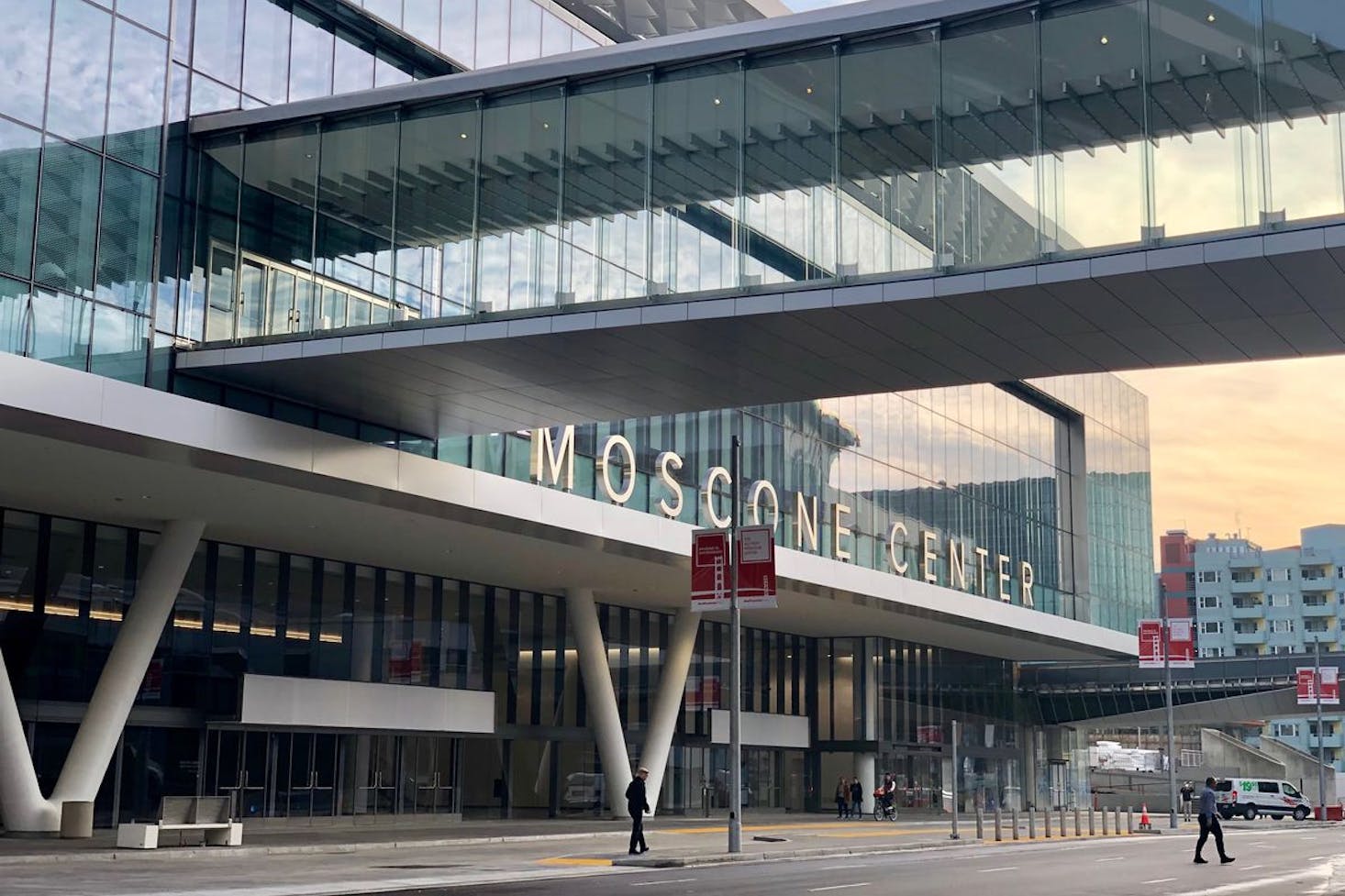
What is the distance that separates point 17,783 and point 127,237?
11198 millimetres

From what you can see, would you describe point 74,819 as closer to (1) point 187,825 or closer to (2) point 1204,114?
(1) point 187,825

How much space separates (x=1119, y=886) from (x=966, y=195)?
11.0 meters

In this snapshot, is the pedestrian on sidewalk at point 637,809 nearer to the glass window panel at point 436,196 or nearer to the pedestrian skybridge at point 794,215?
the pedestrian skybridge at point 794,215

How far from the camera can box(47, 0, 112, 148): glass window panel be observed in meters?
29.0

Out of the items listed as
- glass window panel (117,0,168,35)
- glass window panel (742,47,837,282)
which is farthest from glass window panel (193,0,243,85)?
glass window panel (742,47,837,282)

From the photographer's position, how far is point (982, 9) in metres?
25.0

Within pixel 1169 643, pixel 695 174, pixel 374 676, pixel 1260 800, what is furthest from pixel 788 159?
pixel 1260 800

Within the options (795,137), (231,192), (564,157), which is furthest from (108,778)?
(795,137)

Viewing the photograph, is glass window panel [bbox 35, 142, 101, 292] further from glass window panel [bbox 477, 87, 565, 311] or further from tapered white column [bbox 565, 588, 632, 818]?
tapered white column [bbox 565, 588, 632, 818]

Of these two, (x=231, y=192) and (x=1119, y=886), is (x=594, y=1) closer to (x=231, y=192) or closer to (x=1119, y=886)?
(x=231, y=192)

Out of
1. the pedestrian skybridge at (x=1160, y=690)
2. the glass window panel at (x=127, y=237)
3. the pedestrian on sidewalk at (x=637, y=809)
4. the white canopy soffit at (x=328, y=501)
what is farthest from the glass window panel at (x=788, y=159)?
the pedestrian skybridge at (x=1160, y=690)

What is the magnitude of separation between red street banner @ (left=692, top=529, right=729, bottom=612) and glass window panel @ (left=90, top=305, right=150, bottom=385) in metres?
11.5

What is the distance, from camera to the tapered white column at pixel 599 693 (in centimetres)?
4634

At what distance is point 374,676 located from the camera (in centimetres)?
4288
